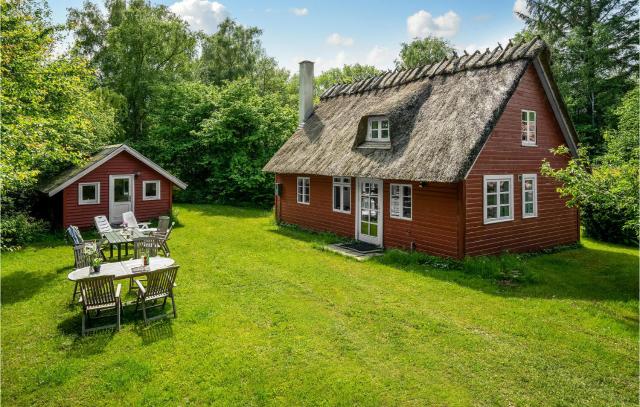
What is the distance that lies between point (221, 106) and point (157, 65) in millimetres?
11238

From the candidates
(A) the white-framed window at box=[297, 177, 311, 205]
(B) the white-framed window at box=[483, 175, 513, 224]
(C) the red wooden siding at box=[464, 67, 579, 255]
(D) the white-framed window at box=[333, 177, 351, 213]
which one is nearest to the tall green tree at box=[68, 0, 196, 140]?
(A) the white-framed window at box=[297, 177, 311, 205]

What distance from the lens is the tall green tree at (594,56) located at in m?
26.0

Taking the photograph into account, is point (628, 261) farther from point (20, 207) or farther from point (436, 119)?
point (20, 207)

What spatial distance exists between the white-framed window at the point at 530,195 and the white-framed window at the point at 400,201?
12.8 ft

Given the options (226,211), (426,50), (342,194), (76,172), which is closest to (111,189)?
(76,172)

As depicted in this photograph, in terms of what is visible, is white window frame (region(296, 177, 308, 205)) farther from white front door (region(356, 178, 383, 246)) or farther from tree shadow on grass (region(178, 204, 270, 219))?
tree shadow on grass (region(178, 204, 270, 219))

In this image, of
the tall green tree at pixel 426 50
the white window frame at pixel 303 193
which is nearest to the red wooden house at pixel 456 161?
the white window frame at pixel 303 193

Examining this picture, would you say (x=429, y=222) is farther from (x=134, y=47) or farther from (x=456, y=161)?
(x=134, y=47)

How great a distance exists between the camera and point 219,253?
1345 centimetres

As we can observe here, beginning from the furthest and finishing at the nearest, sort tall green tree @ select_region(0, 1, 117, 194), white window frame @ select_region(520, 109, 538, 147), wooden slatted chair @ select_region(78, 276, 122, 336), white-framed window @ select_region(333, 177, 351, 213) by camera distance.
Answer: white-framed window @ select_region(333, 177, 351, 213) → white window frame @ select_region(520, 109, 538, 147) → tall green tree @ select_region(0, 1, 117, 194) → wooden slatted chair @ select_region(78, 276, 122, 336)

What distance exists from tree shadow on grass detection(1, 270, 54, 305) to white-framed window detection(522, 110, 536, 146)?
1463 centimetres

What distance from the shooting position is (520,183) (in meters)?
13.5

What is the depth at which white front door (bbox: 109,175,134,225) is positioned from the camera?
1811 cm

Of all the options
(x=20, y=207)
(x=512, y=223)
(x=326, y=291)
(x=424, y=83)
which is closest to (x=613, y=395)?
(x=326, y=291)
